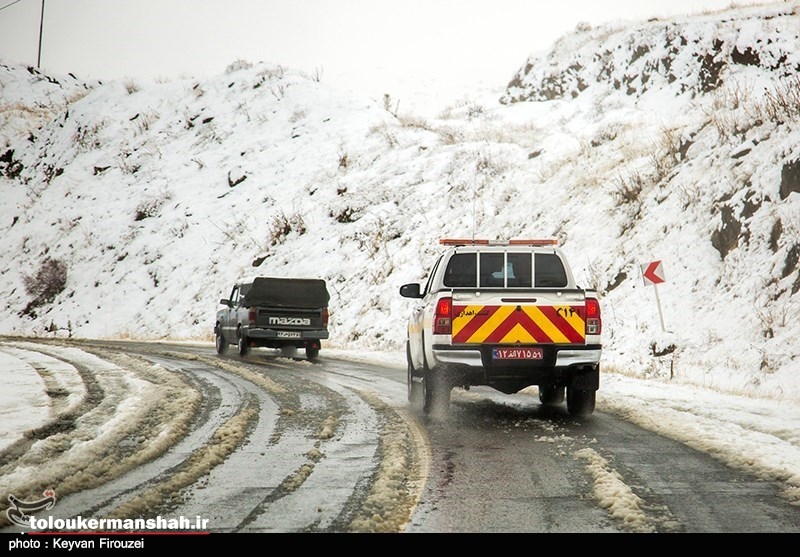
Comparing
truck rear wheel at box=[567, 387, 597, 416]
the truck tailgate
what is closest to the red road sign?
truck rear wheel at box=[567, 387, 597, 416]

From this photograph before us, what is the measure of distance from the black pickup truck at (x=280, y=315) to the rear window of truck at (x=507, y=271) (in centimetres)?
1050

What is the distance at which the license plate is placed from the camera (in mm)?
8977

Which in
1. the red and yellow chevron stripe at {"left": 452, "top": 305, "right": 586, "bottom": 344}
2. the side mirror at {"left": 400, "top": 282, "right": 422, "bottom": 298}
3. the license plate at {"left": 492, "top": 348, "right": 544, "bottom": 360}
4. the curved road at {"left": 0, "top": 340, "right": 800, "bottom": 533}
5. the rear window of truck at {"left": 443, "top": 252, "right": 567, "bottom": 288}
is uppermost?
the rear window of truck at {"left": 443, "top": 252, "right": 567, "bottom": 288}

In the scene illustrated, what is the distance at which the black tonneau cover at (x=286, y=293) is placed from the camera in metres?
20.0

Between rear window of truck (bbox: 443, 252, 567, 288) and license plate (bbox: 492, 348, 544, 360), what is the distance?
1.30 metres

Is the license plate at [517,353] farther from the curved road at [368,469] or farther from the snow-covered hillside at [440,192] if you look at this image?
the snow-covered hillside at [440,192]

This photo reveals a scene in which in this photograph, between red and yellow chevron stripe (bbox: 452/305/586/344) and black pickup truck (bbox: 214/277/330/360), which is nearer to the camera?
red and yellow chevron stripe (bbox: 452/305/586/344)

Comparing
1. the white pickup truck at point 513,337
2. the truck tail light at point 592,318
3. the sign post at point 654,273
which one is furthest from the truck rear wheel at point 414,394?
the sign post at point 654,273

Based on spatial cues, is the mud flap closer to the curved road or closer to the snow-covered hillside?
the curved road

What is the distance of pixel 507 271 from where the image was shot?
33.0 feet

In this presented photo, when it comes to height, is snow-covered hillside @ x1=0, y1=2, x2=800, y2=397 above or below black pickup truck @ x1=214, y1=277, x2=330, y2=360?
above

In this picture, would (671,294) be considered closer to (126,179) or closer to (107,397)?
(107,397)

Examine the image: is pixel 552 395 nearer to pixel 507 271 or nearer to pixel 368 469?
pixel 507 271
